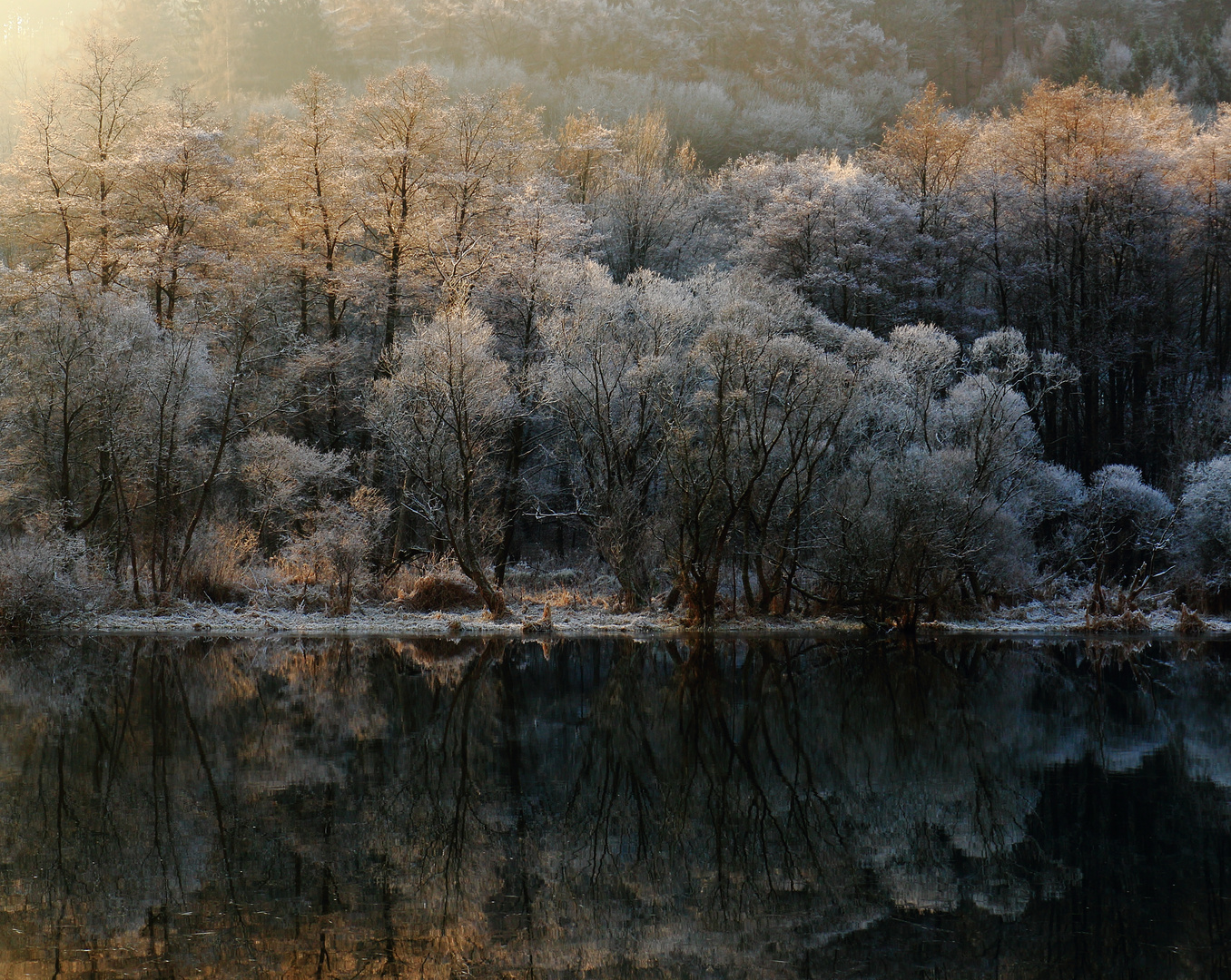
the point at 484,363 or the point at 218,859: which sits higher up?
the point at 484,363

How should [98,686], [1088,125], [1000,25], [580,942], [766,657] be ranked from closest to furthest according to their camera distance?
[580,942] → [98,686] → [766,657] → [1088,125] → [1000,25]

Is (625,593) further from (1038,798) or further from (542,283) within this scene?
(1038,798)

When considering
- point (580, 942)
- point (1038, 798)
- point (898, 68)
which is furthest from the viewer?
point (898, 68)

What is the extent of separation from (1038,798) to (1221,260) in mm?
35814

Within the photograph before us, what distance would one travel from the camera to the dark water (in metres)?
5.91

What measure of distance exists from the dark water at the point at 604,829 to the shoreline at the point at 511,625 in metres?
7.18

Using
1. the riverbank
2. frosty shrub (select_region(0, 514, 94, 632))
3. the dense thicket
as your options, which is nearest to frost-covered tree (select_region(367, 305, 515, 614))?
the riverbank

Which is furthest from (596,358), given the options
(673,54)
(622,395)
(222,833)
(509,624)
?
(673,54)

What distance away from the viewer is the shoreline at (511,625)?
22.9 m

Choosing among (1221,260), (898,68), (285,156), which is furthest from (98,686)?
(898,68)

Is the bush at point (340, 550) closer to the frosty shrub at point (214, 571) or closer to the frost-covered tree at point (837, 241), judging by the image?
the frosty shrub at point (214, 571)

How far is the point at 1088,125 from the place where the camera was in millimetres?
→ 37156

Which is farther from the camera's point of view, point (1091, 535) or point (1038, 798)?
point (1091, 535)

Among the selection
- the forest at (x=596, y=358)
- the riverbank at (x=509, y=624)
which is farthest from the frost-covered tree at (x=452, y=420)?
the riverbank at (x=509, y=624)
